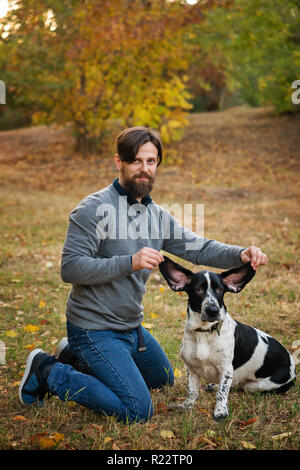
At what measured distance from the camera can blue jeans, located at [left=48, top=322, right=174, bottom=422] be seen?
10.0ft

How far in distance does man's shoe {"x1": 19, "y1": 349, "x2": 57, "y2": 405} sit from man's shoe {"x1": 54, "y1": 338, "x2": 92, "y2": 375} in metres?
0.19

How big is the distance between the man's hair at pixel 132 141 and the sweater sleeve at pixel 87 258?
461 mm

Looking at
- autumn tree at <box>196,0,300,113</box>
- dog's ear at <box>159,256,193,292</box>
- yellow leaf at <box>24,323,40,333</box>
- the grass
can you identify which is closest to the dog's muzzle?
dog's ear at <box>159,256,193,292</box>

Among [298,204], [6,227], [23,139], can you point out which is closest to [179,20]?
[298,204]

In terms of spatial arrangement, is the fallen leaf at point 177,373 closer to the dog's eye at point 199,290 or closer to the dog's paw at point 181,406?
the dog's paw at point 181,406

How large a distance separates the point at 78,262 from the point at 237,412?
4.73ft

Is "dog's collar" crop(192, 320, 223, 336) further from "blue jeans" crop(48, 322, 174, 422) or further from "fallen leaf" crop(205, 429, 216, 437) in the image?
"fallen leaf" crop(205, 429, 216, 437)

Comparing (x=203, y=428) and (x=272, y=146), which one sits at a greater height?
(x=272, y=146)

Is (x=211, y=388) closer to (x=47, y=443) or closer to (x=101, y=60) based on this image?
(x=47, y=443)

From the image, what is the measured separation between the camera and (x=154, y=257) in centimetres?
289

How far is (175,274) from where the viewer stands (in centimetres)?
329

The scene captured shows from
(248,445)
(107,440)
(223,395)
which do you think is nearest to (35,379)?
(107,440)

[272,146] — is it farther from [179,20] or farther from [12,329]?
[12,329]
